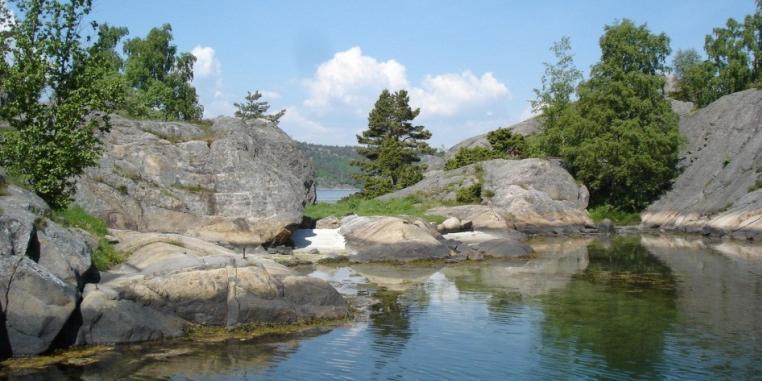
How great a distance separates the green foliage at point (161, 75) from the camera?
6494cm

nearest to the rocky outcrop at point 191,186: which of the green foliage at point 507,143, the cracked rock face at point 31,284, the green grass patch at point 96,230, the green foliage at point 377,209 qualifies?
the green grass patch at point 96,230

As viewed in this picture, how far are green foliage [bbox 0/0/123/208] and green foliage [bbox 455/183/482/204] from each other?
36549 mm

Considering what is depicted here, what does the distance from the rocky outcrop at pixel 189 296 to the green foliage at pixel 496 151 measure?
5027 centimetres

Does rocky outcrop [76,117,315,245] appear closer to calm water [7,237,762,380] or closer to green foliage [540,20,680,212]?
calm water [7,237,762,380]

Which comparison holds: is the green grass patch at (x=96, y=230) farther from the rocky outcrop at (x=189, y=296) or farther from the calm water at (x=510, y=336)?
the calm water at (x=510, y=336)

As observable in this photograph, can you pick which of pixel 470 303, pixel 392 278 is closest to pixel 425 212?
pixel 392 278

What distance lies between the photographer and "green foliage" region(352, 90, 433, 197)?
70.6 m

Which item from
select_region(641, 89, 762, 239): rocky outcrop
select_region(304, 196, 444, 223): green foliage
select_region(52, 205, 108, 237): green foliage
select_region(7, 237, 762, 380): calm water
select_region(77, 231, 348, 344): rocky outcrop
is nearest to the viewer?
select_region(7, 237, 762, 380): calm water

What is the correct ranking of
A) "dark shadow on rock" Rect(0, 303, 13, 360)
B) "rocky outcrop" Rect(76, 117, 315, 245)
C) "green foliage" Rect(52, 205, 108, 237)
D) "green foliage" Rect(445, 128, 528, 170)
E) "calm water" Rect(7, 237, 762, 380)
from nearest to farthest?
"dark shadow on rock" Rect(0, 303, 13, 360) → "calm water" Rect(7, 237, 762, 380) → "green foliage" Rect(52, 205, 108, 237) → "rocky outcrop" Rect(76, 117, 315, 245) → "green foliage" Rect(445, 128, 528, 170)

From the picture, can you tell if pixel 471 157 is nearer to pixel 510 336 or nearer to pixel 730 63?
pixel 730 63

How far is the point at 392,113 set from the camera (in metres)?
78.1

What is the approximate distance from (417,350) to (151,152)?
21842 millimetres

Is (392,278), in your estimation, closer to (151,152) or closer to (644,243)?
(151,152)

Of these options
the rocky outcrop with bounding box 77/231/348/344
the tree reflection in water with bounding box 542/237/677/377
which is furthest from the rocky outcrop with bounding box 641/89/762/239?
the rocky outcrop with bounding box 77/231/348/344
